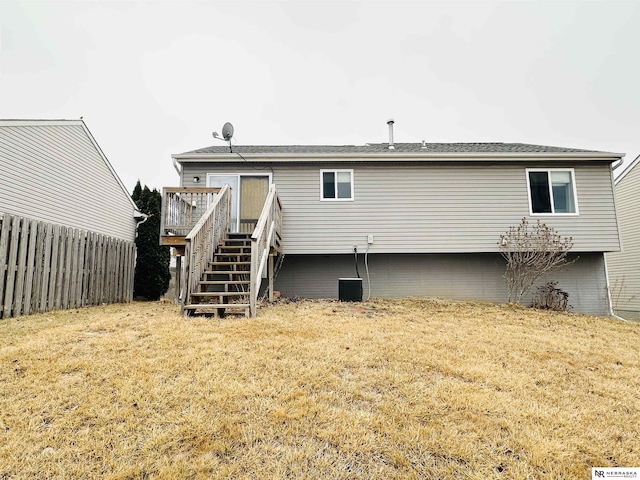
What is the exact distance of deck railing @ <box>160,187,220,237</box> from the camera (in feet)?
24.8

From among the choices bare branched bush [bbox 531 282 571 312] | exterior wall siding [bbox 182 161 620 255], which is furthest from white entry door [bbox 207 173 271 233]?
bare branched bush [bbox 531 282 571 312]

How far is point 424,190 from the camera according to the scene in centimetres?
969

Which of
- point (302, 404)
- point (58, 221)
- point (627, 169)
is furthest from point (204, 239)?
point (627, 169)

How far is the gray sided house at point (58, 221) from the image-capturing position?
6.21 metres

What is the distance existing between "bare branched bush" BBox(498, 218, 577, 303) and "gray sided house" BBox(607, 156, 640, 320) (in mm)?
4971

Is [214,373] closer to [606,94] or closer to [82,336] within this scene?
[82,336]

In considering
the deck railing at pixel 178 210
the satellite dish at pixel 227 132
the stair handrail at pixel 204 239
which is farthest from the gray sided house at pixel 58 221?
the satellite dish at pixel 227 132

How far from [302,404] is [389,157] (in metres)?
7.97

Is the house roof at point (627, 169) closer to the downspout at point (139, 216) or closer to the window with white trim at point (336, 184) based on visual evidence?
the window with white trim at point (336, 184)

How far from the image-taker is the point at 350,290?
8.41m

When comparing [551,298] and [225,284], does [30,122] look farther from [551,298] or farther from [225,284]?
[551,298]

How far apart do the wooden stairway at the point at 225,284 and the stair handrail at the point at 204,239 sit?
0.14m

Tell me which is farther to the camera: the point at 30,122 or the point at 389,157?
the point at 389,157

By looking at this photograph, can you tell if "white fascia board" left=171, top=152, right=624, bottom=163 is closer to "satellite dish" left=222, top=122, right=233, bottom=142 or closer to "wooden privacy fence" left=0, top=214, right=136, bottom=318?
"satellite dish" left=222, top=122, right=233, bottom=142
